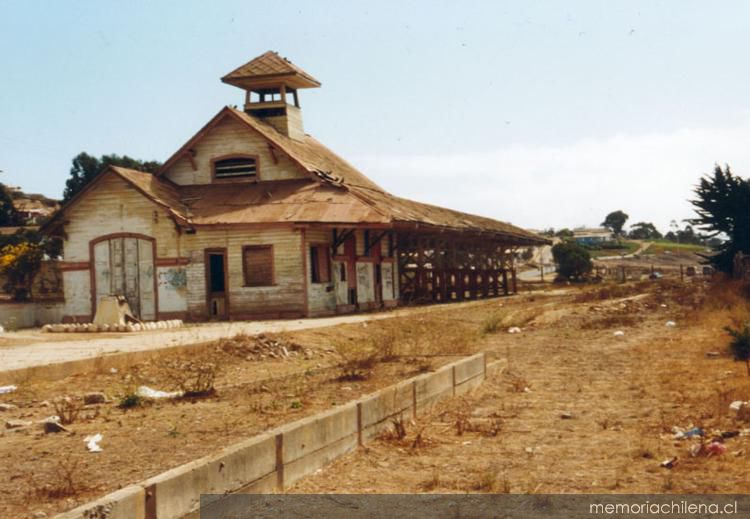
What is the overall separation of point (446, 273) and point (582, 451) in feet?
92.6

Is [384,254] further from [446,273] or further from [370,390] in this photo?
[370,390]

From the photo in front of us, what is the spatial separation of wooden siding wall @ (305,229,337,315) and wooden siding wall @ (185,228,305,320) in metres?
0.38

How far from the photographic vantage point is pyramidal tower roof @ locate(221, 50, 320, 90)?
32469 mm

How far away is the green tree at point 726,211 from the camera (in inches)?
1293

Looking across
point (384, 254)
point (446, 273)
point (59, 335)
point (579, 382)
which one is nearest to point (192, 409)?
point (579, 382)

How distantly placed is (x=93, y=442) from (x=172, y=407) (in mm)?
1975

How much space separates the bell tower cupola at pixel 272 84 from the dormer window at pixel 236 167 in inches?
137

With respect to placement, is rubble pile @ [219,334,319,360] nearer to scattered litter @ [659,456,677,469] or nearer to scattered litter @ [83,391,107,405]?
scattered litter @ [83,391,107,405]

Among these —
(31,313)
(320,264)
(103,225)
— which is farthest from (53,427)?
(31,313)

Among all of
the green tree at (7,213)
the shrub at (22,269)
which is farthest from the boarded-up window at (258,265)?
the green tree at (7,213)

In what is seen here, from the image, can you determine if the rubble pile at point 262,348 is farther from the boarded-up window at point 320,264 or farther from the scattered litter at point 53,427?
the boarded-up window at point 320,264

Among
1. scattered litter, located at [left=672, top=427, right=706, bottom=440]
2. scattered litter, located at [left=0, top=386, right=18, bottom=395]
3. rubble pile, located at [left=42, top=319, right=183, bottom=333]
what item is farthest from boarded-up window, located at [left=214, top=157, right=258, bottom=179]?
scattered litter, located at [left=672, top=427, right=706, bottom=440]

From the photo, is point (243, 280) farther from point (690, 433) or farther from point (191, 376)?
point (690, 433)

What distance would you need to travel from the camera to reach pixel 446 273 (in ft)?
119
